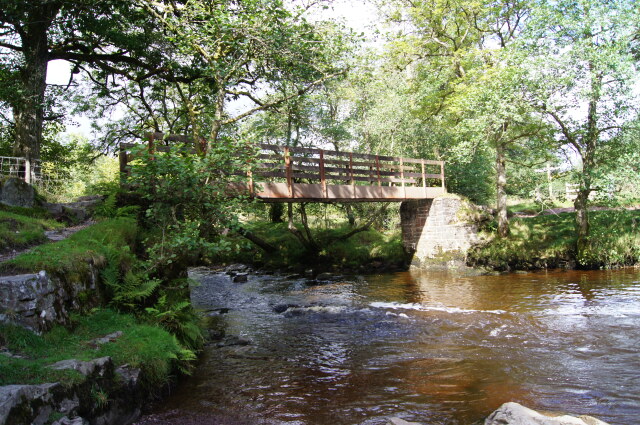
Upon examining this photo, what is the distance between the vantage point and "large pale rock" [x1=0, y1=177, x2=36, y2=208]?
10914 millimetres

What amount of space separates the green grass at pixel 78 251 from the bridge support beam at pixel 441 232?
575 inches

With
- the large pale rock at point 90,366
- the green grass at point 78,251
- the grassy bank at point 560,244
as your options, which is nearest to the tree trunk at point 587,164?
the grassy bank at point 560,244

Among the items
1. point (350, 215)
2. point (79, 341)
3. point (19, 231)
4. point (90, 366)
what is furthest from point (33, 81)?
point (350, 215)

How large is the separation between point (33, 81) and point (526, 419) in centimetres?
1740

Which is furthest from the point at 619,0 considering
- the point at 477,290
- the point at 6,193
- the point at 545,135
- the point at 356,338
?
the point at 6,193

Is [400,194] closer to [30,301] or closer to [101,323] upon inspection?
[101,323]

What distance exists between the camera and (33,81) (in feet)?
48.3

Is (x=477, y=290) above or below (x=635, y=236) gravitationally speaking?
below

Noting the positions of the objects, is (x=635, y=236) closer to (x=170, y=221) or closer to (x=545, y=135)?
(x=545, y=135)

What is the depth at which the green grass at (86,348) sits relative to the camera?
424 centimetres

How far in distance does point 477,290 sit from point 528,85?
26.1 feet

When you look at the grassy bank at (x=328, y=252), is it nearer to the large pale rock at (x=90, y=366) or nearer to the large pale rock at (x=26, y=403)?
the large pale rock at (x=90, y=366)

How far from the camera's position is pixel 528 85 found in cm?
1560

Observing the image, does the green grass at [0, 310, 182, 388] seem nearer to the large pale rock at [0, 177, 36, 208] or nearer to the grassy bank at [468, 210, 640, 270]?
the large pale rock at [0, 177, 36, 208]
